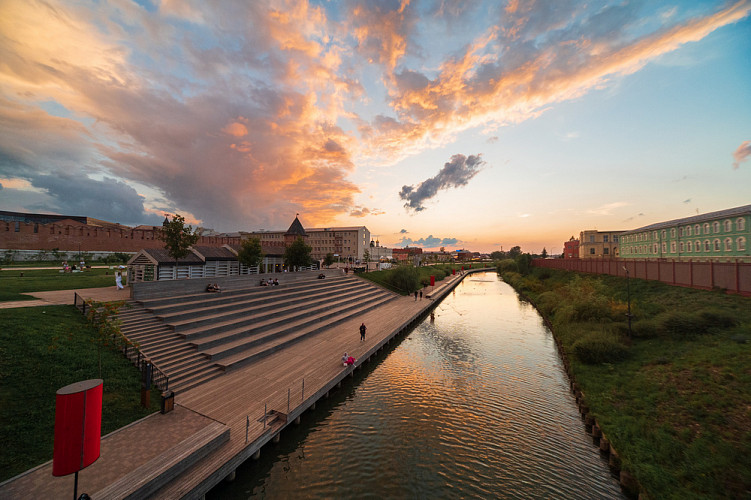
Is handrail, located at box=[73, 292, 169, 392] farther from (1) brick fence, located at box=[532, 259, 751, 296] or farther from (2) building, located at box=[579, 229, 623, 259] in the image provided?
(2) building, located at box=[579, 229, 623, 259]

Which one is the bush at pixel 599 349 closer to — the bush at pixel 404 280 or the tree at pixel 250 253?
the bush at pixel 404 280

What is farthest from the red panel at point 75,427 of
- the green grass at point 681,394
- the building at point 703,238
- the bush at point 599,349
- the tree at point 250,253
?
the building at point 703,238

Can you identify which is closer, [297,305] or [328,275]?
[297,305]

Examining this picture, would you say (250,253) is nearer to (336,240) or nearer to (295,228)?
(295,228)

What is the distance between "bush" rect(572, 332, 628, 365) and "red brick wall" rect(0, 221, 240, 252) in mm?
53153

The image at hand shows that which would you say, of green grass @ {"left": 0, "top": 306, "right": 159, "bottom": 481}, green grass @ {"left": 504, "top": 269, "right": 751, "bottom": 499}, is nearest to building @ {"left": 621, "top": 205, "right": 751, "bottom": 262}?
green grass @ {"left": 504, "top": 269, "right": 751, "bottom": 499}

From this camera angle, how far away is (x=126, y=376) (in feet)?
40.4

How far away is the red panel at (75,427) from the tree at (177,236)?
23.1 m

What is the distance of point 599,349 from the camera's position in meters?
18.1

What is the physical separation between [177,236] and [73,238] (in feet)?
160

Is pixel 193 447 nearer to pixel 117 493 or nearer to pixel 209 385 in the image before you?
pixel 117 493

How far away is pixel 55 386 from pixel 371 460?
503 inches

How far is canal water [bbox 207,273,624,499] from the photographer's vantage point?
9.45 metres

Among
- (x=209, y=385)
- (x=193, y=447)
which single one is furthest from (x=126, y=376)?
(x=193, y=447)
